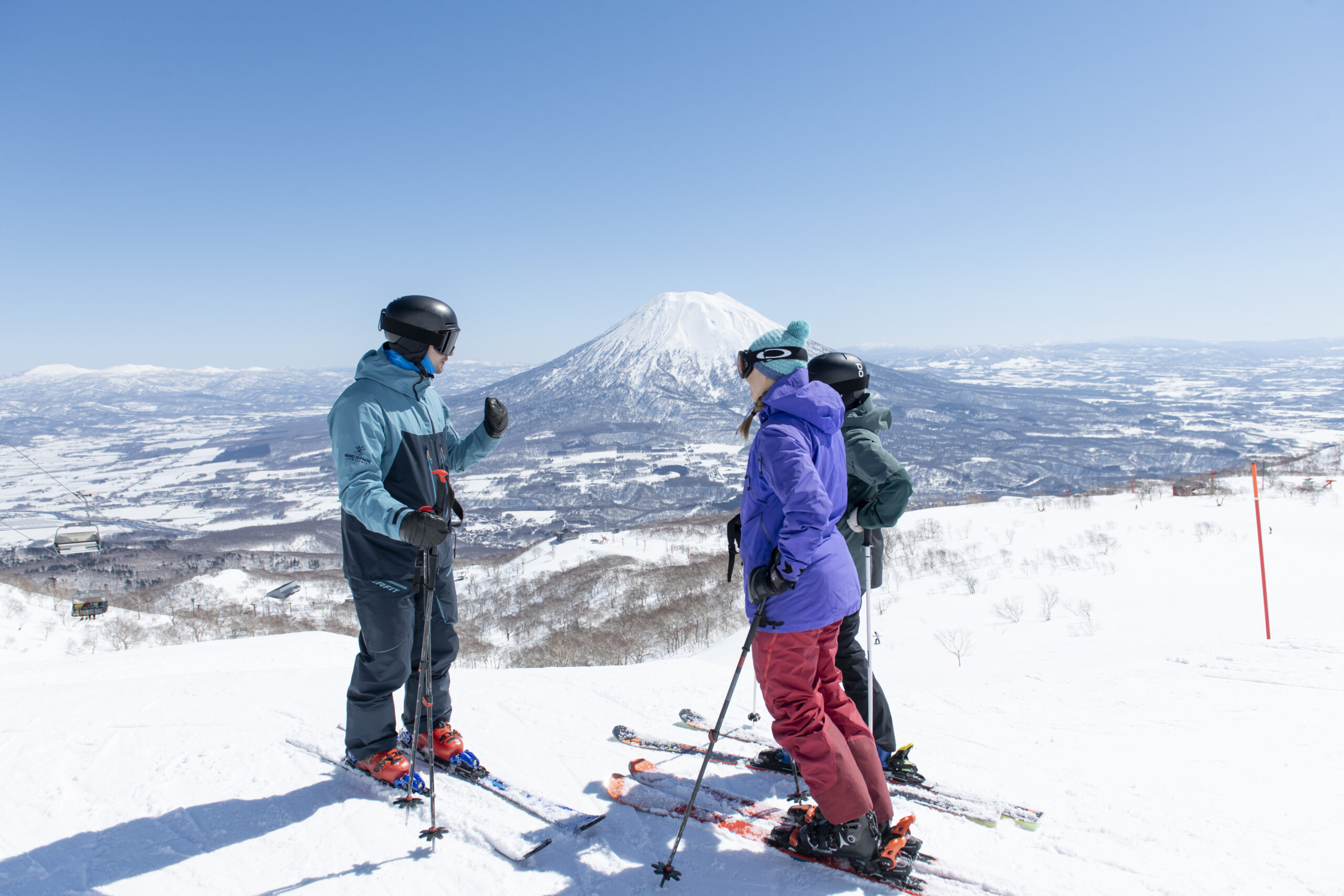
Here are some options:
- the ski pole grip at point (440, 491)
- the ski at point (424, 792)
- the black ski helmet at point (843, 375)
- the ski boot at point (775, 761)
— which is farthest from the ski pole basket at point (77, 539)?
the black ski helmet at point (843, 375)

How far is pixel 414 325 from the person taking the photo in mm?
3168

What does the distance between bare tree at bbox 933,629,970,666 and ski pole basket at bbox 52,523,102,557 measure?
83.0 feet

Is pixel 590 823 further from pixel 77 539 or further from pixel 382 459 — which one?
pixel 77 539

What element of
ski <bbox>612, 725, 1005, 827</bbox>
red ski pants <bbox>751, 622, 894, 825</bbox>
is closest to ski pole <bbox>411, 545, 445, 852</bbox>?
ski <bbox>612, 725, 1005, 827</bbox>

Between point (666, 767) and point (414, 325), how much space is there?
2951mm

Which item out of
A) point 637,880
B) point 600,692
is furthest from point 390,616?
point 600,692

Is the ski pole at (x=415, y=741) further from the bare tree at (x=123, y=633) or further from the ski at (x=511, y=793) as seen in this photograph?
the bare tree at (x=123, y=633)

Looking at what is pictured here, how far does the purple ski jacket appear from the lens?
2453 mm

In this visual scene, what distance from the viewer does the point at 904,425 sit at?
195 m

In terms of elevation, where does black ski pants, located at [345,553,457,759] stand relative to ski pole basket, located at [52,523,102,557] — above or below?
above

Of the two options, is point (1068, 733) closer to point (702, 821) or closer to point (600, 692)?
point (702, 821)

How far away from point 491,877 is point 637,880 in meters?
0.63

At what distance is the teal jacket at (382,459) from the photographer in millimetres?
2838

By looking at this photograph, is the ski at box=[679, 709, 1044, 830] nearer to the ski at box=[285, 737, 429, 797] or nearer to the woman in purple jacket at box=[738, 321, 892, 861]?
the woman in purple jacket at box=[738, 321, 892, 861]
